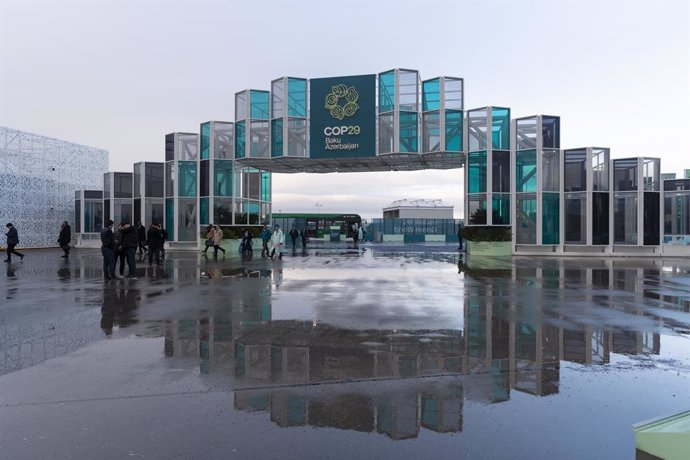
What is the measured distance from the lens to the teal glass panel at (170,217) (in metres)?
28.9

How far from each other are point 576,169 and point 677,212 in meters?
6.66

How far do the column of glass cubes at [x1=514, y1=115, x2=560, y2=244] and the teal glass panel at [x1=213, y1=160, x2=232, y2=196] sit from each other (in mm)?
15655

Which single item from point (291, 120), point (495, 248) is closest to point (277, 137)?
point (291, 120)

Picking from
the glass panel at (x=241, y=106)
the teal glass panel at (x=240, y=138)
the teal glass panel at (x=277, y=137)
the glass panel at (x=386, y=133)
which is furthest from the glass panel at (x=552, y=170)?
the glass panel at (x=241, y=106)

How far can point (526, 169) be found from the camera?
25.0m

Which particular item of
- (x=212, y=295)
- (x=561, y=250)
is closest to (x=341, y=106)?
(x=561, y=250)

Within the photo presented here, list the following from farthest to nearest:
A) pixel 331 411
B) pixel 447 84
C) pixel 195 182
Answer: pixel 195 182, pixel 447 84, pixel 331 411

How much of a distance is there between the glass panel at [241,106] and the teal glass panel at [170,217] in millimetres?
6382

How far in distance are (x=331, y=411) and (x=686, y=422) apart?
2.76 metres

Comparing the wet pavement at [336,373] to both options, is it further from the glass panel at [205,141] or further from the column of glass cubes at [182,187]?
the glass panel at [205,141]

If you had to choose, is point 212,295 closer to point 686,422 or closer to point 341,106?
point 686,422

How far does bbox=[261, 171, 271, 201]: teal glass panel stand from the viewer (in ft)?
102

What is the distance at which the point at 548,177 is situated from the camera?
993 inches

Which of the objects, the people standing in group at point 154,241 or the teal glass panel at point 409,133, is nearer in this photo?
the people standing in group at point 154,241
